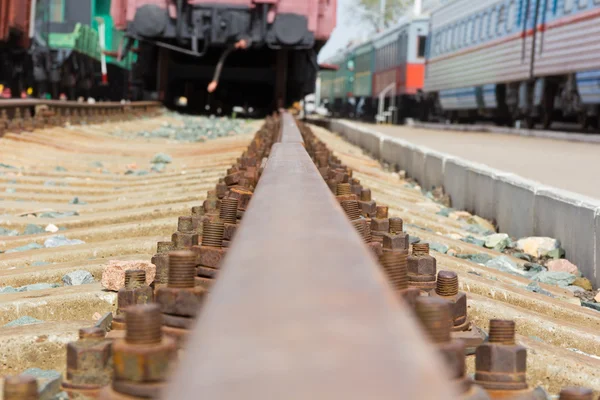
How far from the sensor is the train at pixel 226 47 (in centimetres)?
1566

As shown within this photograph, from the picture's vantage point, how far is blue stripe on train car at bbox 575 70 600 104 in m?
14.8

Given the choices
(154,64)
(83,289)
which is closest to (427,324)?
(83,289)

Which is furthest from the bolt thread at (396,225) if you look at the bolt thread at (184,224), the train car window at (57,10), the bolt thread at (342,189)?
the train car window at (57,10)

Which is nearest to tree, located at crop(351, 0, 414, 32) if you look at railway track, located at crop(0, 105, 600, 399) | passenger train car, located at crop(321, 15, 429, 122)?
passenger train car, located at crop(321, 15, 429, 122)

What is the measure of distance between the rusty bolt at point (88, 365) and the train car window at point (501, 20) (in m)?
20.0

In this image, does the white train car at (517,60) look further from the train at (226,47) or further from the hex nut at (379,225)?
the hex nut at (379,225)

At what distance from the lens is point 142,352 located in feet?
4.05

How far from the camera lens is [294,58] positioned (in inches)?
698

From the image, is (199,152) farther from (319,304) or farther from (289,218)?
(319,304)

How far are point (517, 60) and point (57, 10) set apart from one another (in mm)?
13109

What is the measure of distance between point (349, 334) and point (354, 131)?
15284 mm

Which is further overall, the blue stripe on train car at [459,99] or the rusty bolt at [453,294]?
the blue stripe on train car at [459,99]

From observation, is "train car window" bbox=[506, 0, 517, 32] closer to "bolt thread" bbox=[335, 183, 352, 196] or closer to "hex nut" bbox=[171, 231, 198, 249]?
"bolt thread" bbox=[335, 183, 352, 196]

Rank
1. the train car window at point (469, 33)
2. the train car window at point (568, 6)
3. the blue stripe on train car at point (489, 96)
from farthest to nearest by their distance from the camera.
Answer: the train car window at point (469, 33) → the blue stripe on train car at point (489, 96) → the train car window at point (568, 6)
